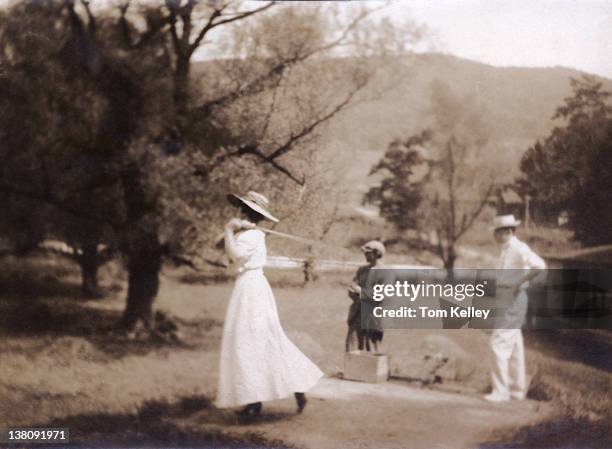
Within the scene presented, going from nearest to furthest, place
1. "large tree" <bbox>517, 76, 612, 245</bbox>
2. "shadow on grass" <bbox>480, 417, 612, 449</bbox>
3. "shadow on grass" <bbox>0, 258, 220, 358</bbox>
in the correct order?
"shadow on grass" <bbox>480, 417, 612, 449</bbox> < "large tree" <bbox>517, 76, 612, 245</bbox> < "shadow on grass" <bbox>0, 258, 220, 358</bbox>

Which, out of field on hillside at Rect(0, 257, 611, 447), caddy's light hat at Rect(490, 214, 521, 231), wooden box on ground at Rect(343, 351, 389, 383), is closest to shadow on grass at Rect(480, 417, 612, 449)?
field on hillside at Rect(0, 257, 611, 447)

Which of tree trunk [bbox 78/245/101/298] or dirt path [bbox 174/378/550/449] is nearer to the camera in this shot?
dirt path [bbox 174/378/550/449]

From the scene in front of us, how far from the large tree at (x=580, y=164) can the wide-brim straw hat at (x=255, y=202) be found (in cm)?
214

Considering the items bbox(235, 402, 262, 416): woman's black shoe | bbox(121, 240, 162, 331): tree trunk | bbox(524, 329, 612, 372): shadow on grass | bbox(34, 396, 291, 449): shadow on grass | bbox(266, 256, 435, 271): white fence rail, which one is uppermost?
bbox(266, 256, 435, 271): white fence rail

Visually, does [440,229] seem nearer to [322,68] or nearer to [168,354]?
[322,68]

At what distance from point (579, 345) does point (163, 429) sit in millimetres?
3514

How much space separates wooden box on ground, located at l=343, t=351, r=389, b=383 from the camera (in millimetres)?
5551

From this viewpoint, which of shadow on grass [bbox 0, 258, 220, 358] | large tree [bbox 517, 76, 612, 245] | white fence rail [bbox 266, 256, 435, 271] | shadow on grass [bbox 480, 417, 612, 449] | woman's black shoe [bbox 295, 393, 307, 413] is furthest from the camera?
shadow on grass [bbox 0, 258, 220, 358]

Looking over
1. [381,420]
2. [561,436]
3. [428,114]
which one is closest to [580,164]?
[428,114]

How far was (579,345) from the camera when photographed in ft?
18.4

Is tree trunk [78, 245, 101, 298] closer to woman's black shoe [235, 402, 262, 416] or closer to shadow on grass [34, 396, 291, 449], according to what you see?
shadow on grass [34, 396, 291, 449]

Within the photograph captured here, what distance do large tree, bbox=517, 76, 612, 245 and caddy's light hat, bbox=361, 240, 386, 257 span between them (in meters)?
1.31

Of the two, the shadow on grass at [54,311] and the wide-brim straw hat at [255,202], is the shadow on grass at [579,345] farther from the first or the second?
the shadow on grass at [54,311]

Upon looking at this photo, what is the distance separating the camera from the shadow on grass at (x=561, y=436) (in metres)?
5.36
